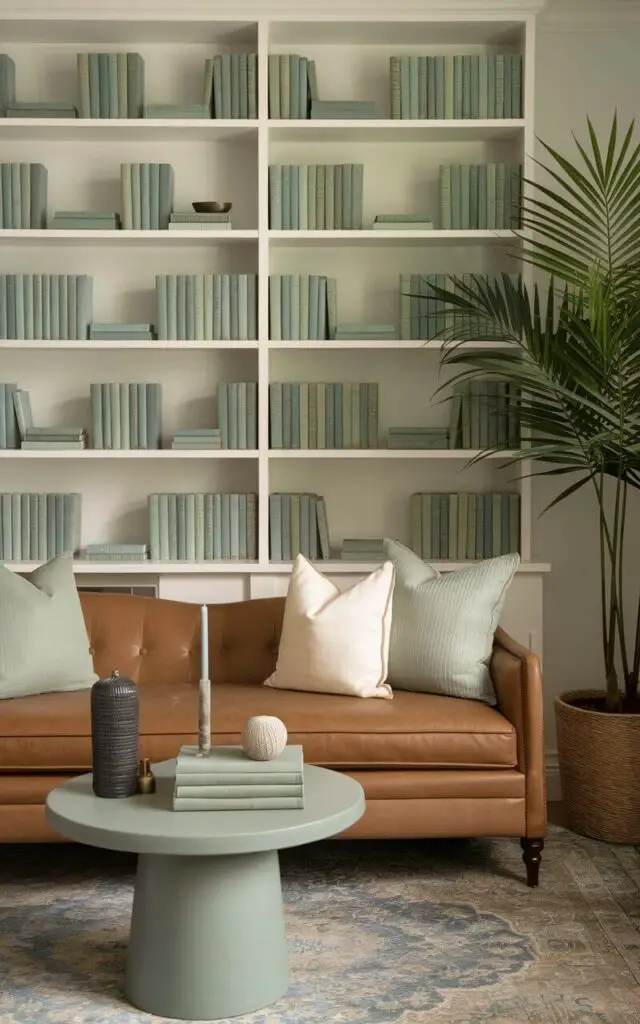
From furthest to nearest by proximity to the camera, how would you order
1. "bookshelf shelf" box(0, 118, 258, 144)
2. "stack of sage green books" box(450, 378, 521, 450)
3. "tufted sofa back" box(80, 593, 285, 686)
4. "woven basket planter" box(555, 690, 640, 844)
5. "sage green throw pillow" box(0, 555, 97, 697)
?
"stack of sage green books" box(450, 378, 521, 450), "bookshelf shelf" box(0, 118, 258, 144), "tufted sofa back" box(80, 593, 285, 686), "woven basket planter" box(555, 690, 640, 844), "sage green throw pillow" box(0, 555, 97, 697)

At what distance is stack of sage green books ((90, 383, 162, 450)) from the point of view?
14.9 ft

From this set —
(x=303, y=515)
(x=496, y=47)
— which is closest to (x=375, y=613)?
(x=303, y=515)

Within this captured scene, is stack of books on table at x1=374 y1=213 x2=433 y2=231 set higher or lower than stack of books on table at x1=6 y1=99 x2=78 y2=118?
lower

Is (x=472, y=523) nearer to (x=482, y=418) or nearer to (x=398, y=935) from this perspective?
(x=482, y=418)

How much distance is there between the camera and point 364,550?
14.9 ft

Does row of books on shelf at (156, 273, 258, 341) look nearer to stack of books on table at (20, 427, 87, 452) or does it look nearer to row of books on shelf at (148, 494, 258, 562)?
stack of books on table at (20, 427, 87, 452)

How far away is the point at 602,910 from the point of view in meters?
3.28

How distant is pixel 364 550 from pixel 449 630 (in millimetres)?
861

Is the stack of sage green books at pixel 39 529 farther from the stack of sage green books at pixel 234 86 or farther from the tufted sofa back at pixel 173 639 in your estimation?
the stack of sage green books at pixel 234 86

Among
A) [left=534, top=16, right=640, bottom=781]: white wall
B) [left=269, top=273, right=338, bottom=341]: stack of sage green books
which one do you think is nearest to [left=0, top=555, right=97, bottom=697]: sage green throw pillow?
[left=269, top=273, right=338, bottom=341]: stack of sage green books

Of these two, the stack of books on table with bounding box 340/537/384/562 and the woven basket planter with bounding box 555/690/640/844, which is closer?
the woven basket planter with bounding box 555/690/640/844

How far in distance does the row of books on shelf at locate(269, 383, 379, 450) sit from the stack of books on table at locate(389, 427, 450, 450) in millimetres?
85

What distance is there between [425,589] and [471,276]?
126 cm

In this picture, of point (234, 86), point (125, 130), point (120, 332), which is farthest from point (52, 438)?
point (234, 86)
